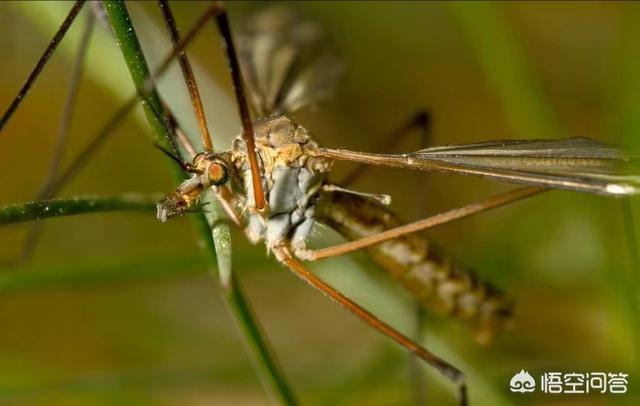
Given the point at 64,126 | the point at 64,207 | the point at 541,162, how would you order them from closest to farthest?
the point at 64,207 < the point at 541,162 < the point at 64,126

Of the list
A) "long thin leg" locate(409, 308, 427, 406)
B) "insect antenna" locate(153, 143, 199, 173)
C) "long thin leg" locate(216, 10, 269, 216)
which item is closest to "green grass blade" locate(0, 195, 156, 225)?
"insect antenna" locate(153, 143, 199, 173)

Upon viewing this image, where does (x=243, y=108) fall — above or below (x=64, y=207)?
above

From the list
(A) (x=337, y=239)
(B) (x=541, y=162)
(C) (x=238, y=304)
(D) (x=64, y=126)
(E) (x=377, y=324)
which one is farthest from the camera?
(A) (x=337, y=239)

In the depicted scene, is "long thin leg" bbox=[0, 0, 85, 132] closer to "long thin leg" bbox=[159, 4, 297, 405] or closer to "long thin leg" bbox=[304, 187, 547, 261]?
"long thin leg" bbox=[159, 4, 297, 405]

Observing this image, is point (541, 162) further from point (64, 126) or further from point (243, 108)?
point (64, 126)

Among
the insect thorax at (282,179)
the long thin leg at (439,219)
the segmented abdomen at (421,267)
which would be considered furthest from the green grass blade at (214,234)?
the segmented abdomen at (421,267)

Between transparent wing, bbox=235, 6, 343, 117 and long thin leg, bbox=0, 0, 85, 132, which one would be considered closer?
long thin leg, bbox=0, 0, 85, 132

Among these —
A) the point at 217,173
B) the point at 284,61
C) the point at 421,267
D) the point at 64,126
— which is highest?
the point at 284,61

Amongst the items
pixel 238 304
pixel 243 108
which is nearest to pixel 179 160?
pixel 243 108
